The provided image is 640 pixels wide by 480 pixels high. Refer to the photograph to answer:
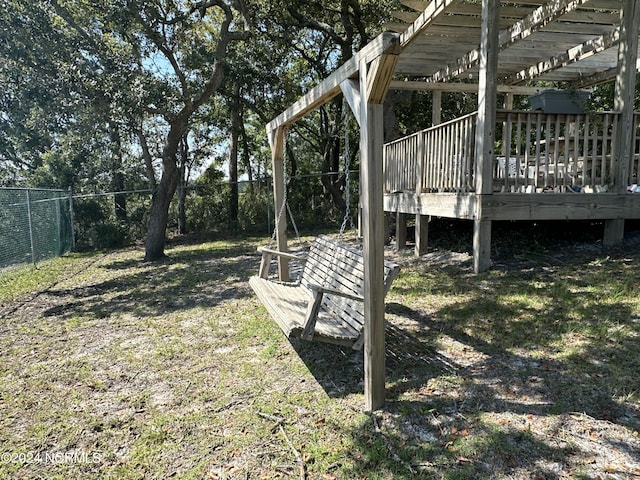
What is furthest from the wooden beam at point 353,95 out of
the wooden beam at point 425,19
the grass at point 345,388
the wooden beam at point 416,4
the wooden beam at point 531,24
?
the wooden beam at point 416,4

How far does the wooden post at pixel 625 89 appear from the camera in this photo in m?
5.08

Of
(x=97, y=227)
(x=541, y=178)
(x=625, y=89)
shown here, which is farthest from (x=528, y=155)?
(x=97, y=227)

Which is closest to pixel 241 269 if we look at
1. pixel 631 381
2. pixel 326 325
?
pixel 326 325

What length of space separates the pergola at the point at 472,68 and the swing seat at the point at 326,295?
0.32 metres

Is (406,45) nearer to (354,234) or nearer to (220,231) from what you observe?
(354,234)

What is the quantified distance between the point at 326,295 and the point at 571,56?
267 inches

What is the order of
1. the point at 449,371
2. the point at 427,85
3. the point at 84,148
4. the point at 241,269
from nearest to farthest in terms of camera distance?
the point at 449,371 < the point at 241,269 < the point at 427,85 < the point at 84,148

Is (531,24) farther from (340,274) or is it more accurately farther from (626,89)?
(340,274)

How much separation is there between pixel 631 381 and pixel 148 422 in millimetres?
3002

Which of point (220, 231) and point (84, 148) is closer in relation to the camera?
point (220, 231)

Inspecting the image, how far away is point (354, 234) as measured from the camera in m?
10.3

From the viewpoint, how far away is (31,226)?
833 centimetres

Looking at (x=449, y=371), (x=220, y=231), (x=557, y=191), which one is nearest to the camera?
(x=449, y=371)

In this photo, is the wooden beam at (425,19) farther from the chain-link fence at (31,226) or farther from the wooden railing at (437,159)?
the chain-link fence at (31,226)
